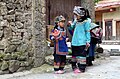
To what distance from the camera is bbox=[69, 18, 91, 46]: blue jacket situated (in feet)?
20.6

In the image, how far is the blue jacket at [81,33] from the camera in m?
6.28

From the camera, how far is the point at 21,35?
6703mm

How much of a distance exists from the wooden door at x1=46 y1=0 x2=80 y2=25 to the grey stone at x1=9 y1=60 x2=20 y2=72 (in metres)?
2.10

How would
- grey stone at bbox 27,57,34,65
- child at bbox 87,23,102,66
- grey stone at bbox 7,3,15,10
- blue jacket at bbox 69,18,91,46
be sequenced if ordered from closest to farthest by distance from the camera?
1. blue jacket at bbox 69,18,91,46
2. grey stone at bbox 7,3,15,10
3. grey stone at bbox 27,57,34,65
4. child at bbox 87,23,102,66

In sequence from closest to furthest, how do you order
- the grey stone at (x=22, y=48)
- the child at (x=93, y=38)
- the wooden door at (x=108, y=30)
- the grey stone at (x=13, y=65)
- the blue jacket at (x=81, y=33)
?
1. the blue jacket at (x=81, y=33)
2. the grey stone at (x=13, y=65)
3. the grey stone at (x=22, y=48)
4. the child at (x=93, y=38)
5. the wooden door at (x=108, y=30)

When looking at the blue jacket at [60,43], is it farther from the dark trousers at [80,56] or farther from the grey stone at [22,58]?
the grey stone at [22,58]

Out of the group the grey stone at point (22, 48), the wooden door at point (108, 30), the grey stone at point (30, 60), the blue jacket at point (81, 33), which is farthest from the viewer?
the wooden door at point (108, 30)

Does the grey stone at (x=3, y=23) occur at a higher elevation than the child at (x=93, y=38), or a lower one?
higher

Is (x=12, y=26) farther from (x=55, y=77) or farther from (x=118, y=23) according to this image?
(x=118, y=23)

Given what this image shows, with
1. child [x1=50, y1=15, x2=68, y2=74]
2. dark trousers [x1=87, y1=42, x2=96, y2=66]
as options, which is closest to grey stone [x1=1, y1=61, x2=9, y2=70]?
child [x1=50, y1=15, x2=68, y2=74]

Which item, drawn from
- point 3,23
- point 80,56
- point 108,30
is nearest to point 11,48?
point 3,23

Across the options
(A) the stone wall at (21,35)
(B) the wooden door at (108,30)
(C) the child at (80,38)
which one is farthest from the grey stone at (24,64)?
(B) the wooden door at (108,30)

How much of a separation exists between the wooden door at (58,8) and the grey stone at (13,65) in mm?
2103

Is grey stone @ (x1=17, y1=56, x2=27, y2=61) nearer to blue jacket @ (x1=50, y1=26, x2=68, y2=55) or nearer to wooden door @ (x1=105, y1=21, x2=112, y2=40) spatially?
blue jacket @ (x1=50, y1=26, x2=68, y2=55)
